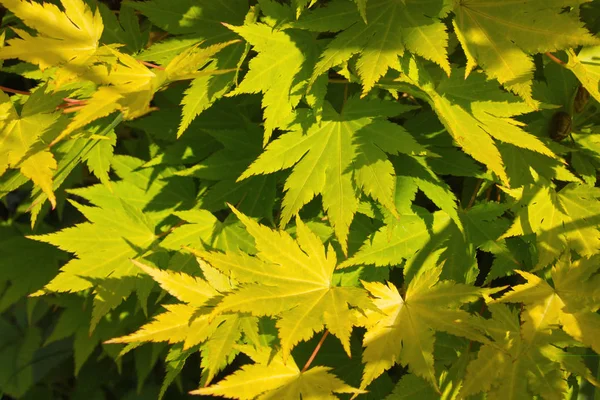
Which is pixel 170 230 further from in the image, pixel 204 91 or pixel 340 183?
pixel 340 183

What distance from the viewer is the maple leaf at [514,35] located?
3.64 ft

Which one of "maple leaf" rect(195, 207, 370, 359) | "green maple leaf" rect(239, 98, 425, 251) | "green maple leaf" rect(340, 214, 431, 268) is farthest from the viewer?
"green maple leaf" rect(340, 214, 431, 268)

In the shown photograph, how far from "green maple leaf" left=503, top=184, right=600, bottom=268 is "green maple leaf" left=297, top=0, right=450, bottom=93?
1.47 feet

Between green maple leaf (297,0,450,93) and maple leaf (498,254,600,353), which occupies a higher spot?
green maple leaf (297,0,450,93)

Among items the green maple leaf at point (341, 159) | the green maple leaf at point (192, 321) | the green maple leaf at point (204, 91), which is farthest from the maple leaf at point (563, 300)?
the green maple leaf at point (204, 91)

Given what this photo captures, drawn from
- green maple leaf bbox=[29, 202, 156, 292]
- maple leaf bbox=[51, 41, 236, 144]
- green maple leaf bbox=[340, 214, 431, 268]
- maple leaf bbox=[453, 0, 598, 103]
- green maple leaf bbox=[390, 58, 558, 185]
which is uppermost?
maple leaf bbox=[453, 0, 598, 103]

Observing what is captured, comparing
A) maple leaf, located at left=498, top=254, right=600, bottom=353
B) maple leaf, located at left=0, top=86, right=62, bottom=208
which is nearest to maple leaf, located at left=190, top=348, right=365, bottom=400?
maple leaf, located at left=498, top=254, right=600, bottom=353

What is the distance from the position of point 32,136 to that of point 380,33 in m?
0.84

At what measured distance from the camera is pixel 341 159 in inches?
49.2

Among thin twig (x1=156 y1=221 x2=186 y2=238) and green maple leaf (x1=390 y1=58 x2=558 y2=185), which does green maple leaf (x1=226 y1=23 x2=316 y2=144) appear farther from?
thin twig (x1=156 y1=221 x2=186 y2=238)

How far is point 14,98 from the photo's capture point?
4.91ft

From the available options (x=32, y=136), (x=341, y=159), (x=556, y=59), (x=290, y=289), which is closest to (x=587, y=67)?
(x=556, y=59)

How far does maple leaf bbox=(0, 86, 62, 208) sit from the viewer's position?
1.17m

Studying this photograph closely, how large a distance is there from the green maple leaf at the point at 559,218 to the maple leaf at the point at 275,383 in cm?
57
